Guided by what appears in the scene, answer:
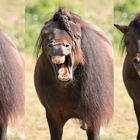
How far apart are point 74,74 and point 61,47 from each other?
1.54 ft

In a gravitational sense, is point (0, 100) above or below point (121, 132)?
above

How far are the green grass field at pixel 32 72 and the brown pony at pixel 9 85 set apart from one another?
1.22ft

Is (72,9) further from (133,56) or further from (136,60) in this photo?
(136,60)

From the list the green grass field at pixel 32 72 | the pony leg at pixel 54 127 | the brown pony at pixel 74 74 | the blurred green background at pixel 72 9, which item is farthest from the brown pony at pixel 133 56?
the blurred green background at pixel 72 9

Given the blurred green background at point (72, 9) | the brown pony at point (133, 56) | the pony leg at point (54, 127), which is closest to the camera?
the brown pony at point (133, 56)

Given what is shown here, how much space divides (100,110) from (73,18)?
913 millimetres

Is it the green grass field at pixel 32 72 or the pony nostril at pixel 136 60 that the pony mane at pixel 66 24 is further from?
the green grass field at pixel 32 72

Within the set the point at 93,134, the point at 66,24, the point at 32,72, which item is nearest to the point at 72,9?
the point at 32,72

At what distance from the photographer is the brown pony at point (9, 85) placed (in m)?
5.53

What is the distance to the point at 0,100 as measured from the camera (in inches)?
217

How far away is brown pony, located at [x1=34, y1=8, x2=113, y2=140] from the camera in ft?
16.4

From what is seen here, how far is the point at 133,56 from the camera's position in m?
5.34

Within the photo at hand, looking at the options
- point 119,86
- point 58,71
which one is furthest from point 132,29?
point 119,86

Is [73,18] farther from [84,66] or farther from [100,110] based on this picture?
[100,110]
